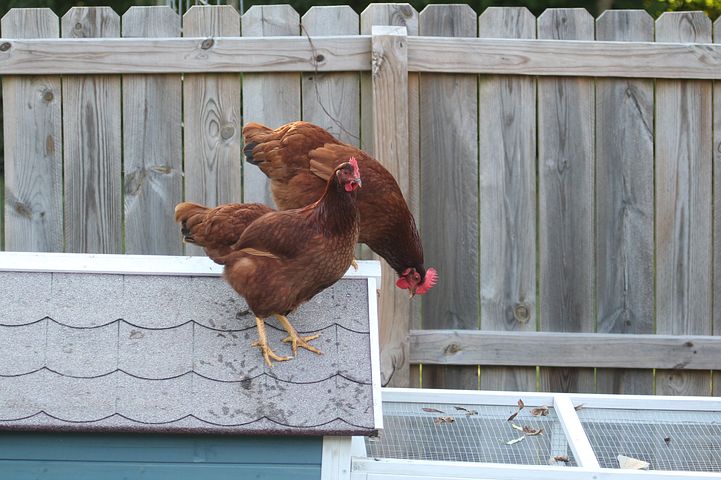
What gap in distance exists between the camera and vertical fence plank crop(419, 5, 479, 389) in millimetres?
4246

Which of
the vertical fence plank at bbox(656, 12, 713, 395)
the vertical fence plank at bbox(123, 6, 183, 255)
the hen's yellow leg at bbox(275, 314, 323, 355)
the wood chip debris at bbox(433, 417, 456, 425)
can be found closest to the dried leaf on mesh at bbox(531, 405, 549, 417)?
the wood chip debris at bbox(433, 417, 456, 425)

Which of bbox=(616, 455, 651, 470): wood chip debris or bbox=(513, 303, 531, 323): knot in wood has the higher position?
bbox=(513, 303, 531, 323): knot in wood

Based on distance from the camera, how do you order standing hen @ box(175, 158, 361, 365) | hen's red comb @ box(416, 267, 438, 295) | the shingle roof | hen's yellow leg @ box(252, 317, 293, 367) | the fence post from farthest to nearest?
the fence post
hen's red comb @ box(416, 267, 438, 295)
standing hen @ box(175, 158, 361, 365)
hen's yellow leg @ box(252, 317, 293, 367)
the shingle roof

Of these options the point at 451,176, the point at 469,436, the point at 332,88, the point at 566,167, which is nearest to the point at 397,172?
the point at 451,176

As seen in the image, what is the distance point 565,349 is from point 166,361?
2.19 m

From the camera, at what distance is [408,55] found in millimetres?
4156

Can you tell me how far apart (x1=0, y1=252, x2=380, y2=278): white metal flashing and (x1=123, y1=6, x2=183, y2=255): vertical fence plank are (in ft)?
4.19

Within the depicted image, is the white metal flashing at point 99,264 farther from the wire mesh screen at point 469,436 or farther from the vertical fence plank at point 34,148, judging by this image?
the vertical fence plank at point 34,148

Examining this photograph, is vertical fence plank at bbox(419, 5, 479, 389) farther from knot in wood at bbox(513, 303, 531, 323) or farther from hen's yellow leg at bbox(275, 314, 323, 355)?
hen's yellow leg at bbox(275, 314, 323, 355)

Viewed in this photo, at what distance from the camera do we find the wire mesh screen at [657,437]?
2.81m

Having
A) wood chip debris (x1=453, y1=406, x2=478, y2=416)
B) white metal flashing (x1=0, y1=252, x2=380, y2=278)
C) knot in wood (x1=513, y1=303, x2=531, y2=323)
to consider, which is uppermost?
white metal flashing (x1=0, y1=252, x2=380, y2=278)

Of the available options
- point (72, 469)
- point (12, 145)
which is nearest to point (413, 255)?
point (72, 469)

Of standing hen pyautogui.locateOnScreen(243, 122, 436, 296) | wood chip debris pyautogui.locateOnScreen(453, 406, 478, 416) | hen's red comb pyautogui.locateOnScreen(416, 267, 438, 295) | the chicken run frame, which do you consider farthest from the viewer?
the chicken run frame

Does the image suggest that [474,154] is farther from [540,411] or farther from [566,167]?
[540,411]
